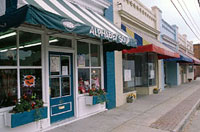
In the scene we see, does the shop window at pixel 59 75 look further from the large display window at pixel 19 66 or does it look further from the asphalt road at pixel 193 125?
the asphalt road at pixel 193 125

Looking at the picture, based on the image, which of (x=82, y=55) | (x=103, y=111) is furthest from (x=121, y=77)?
(x=82, y=55)

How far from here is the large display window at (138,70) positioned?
32.2 ft

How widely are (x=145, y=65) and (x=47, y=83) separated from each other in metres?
8.12

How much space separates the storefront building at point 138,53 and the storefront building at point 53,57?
Answer: 1304 mm

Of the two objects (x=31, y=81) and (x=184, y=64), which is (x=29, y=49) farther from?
(x=184, y=64)

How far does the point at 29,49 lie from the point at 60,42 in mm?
1161

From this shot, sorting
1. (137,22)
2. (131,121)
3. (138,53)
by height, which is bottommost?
(131,121)

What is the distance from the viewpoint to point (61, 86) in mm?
A: 6059

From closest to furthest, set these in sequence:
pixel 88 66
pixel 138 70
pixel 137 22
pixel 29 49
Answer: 1. pixel 29 49
2. pixel 88 66
3. pixel 137 22
4. pixel 138 70

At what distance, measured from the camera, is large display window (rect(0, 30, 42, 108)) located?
4.54 meters

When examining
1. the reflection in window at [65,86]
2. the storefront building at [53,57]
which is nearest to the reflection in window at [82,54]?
the storefront building at [53,57]

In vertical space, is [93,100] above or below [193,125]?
above

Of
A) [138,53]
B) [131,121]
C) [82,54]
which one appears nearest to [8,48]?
[82,54]

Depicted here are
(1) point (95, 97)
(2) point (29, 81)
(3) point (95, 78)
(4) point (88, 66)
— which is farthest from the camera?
(3) point (95, 78)
